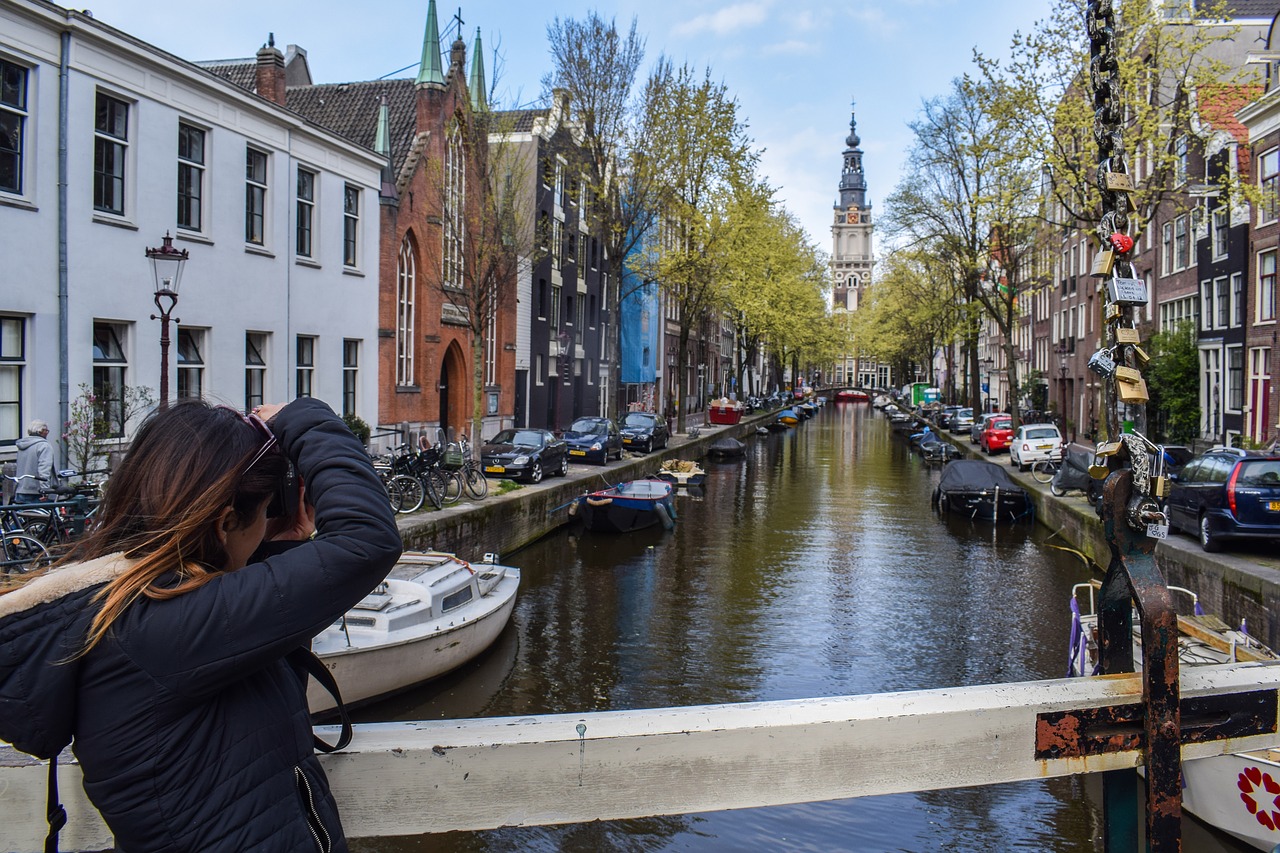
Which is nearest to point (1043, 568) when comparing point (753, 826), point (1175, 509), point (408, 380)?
point (1175, 509)

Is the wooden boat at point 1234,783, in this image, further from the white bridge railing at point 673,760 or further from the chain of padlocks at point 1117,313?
the white bridge railing at point 673,760

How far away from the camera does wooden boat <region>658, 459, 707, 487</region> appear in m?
30.8

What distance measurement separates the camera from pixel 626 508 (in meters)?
22.5

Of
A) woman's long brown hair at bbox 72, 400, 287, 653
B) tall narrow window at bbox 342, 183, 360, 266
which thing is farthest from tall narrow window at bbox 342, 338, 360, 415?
woman's long brown hair at bbox 72, 400, 287, 653

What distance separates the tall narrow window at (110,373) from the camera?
52.5 feet

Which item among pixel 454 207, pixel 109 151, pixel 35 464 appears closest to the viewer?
pixel 35 464

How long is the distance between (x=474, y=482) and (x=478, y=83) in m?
11.1

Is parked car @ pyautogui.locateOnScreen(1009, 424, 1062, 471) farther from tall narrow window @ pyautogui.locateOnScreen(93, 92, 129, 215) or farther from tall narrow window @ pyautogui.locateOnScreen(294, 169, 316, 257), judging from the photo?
tall narrow window @ pyautogui.locateOnScreen(93, 92, 129, 215)

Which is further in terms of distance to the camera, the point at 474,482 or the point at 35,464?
the point at 474,482

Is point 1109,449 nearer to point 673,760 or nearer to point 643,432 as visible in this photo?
point 673,760

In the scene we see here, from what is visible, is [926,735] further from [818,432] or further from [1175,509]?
[818,432]

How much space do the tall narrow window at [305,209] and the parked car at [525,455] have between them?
6087 mm

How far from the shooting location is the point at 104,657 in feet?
5.41

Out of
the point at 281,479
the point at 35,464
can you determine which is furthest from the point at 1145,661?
the point at 35,464
